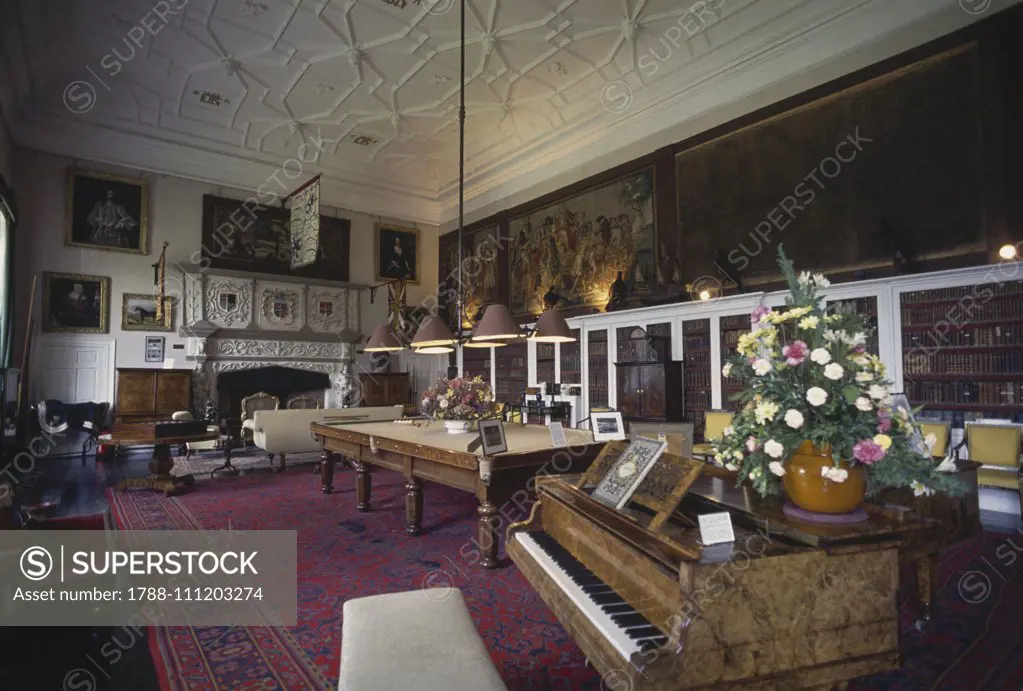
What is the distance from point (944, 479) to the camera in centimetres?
154

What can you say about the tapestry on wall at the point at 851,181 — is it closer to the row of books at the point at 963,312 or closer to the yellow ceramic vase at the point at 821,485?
the row of books at the point at 963,312

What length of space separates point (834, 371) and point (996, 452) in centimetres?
480

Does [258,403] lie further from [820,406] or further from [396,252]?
[820,406]

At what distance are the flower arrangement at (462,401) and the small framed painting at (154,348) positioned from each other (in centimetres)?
800

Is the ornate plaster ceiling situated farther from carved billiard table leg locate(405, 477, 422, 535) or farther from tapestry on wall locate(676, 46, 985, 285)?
carved billiard table leg locate(405, 477, 422, 535)

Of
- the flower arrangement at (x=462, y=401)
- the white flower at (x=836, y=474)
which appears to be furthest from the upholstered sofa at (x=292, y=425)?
the white flower at (x=836, y=474)

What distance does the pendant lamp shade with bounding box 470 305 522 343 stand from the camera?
15.1 feet

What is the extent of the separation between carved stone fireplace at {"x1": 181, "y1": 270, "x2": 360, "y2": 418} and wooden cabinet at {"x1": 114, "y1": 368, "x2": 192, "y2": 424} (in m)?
0.30

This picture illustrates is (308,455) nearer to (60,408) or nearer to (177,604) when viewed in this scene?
(60,408)

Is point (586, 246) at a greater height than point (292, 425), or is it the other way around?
point (586, 246)

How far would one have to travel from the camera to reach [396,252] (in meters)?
13.5

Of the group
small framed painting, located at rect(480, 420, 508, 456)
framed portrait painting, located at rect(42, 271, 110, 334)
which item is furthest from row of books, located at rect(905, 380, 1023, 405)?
framed portrait painting, located at rect(42, 271, 110, 334)

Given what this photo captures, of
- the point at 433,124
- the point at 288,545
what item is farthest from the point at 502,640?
the point at 433,124

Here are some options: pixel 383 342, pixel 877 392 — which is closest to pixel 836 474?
pixel 877 392
